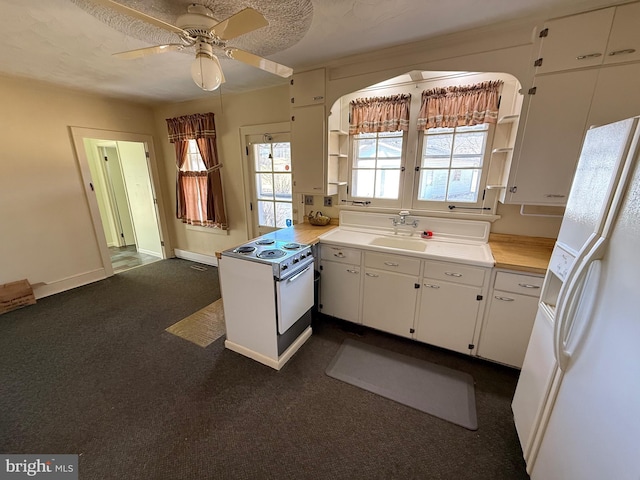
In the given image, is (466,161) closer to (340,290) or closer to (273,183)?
(340,290)

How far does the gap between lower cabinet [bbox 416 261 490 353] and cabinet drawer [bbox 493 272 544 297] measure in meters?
0.09

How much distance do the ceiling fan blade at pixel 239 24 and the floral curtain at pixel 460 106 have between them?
1.57 metres

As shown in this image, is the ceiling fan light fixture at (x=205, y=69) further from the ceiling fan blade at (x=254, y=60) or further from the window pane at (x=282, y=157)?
the window pane at (x=282, y=157)

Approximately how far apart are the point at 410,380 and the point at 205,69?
8.16 feet

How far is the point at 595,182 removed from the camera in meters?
1.02

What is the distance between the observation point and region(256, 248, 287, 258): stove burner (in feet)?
6.23

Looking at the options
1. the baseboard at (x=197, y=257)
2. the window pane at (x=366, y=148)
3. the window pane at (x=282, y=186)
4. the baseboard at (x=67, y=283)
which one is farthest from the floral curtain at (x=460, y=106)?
the baseboard at (x=67, y=283)

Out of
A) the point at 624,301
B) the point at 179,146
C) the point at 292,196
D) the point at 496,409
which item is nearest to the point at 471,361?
the point at 496,409

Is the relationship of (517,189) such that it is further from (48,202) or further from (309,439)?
(48,202)

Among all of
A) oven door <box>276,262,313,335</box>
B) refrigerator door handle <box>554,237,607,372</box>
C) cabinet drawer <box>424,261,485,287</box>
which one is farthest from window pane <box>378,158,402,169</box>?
refrigerator door handle <box>554,237,607,372</box>

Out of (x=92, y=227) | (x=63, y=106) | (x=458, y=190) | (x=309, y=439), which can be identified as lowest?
(x=309, y=439)

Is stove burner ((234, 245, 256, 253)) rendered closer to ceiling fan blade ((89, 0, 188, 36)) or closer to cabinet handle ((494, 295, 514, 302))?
ceiling fan blade ((89, 0, 188, 36))

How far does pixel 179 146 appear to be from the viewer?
3852mm

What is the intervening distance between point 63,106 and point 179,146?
49.9 inches
